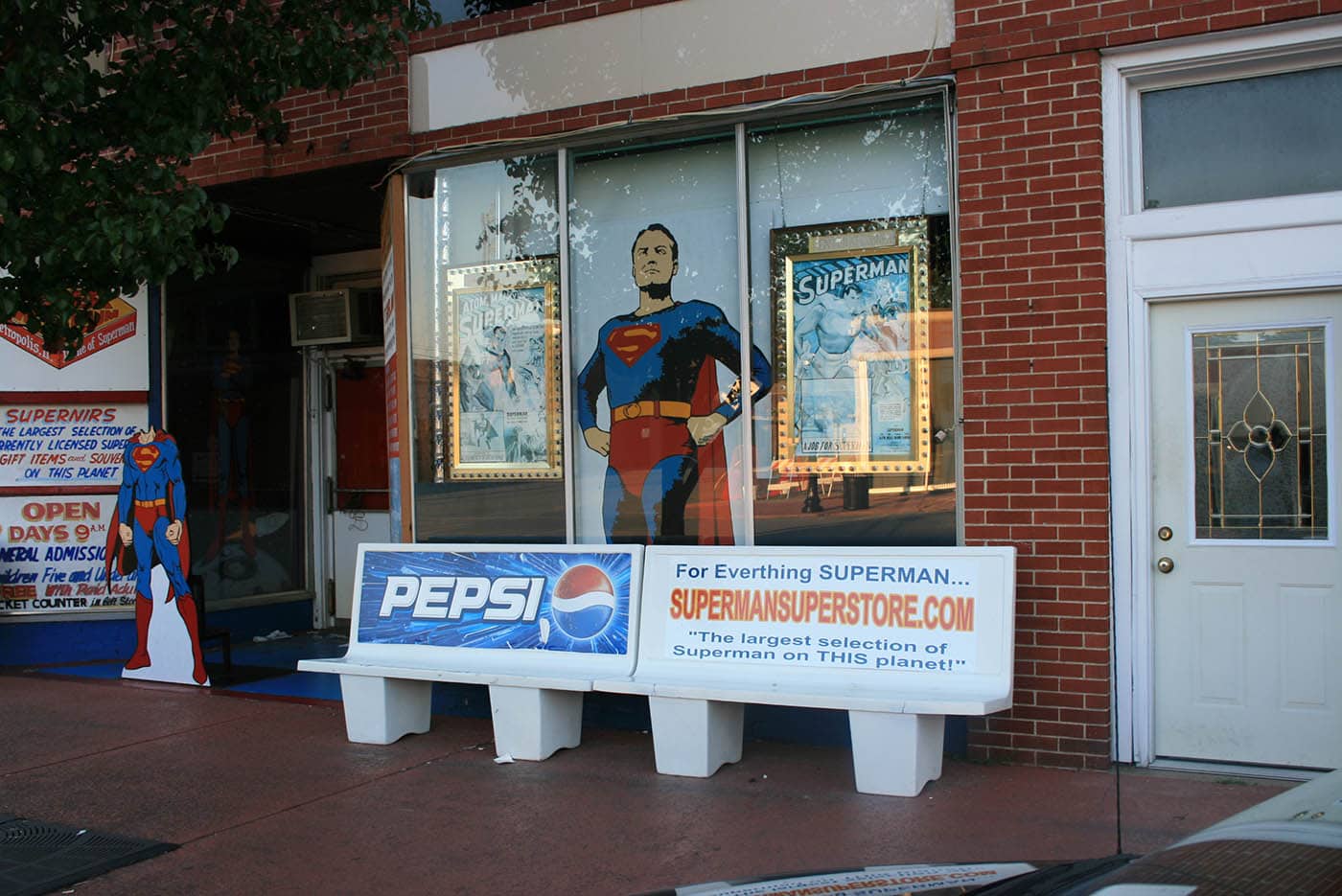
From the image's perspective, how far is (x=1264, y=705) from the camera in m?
5.77

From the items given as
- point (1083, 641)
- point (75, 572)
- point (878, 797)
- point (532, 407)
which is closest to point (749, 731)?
point (878, 797)

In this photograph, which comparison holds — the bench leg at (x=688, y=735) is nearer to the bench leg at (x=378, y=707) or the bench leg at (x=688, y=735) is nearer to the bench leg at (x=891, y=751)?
the bench leg at (x=891, y=751)

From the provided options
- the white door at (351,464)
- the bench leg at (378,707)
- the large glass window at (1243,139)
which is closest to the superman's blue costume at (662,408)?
the bench leg at (378,707)

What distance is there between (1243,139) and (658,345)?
3.31m

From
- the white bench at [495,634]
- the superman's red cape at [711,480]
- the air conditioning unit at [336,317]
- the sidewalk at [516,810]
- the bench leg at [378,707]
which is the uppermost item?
the air conditioning unit at [336,317]

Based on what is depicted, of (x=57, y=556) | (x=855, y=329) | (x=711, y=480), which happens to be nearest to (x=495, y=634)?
(x=711, y=480)

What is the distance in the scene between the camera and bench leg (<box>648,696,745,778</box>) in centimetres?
602

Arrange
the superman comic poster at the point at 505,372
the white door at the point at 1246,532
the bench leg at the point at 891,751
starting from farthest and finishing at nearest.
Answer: the superman comic poster at the point at 505,372 < the white door at the point at 1246,532 < the bench leg at the point at 891,751

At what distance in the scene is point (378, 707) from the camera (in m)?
6.88

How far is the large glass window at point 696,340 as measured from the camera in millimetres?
6625

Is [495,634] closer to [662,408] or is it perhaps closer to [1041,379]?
[662,408]

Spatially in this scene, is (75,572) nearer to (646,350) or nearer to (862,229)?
(646,350)

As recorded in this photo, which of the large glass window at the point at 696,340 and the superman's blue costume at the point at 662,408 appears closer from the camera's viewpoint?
the large glass window at the point at 696,340

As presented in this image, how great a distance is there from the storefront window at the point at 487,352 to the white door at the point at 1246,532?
354 cm
